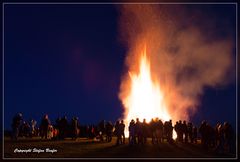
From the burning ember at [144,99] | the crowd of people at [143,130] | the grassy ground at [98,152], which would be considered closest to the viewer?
the grassy ground at [98,152]

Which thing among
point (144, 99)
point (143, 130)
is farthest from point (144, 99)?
point (143, 130)

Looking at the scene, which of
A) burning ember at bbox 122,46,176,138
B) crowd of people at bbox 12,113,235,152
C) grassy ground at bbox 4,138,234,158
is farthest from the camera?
burning ember at bbox 122,46,176,138

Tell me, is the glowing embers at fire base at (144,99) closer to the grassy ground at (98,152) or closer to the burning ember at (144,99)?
the burning ember at (144,99)

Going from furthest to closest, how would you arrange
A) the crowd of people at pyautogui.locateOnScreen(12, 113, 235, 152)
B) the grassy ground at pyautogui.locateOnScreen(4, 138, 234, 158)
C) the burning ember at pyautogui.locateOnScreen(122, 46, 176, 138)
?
the burning ember at pyautogui.locateOnScreen(122, 46, 176, 138)
the crowd of people at pyautogui.locateOnScreen(12, 113, 235, 152)
the grassy ground at pyautogui.locateOnScreen(4, 138, 234, 158)

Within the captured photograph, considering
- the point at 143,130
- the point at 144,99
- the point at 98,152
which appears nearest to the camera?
the point at 98,152

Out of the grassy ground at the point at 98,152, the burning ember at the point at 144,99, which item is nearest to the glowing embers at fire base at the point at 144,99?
the burning ember at the point at 144,99

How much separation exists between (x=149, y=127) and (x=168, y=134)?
2620mm

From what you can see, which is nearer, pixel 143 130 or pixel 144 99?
pixel 143 130

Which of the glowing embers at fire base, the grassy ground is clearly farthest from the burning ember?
the grassy ground

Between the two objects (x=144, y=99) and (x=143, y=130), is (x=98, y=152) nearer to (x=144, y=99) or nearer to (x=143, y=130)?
(x=143, y=130)

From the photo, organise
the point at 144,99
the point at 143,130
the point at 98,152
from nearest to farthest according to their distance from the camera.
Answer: the point at 98,152
the point at 143,130
the point at 144,99

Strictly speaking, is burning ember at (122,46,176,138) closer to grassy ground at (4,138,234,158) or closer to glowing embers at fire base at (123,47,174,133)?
glowing embers at fire base at (123,47,174,133)

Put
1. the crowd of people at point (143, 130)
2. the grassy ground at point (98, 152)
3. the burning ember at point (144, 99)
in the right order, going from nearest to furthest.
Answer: the grassy ground at point (98, 152) → the crowd of people at point (143, 130) → the burning ember at point (144, 99)

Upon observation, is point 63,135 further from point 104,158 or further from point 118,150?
point 104,158
